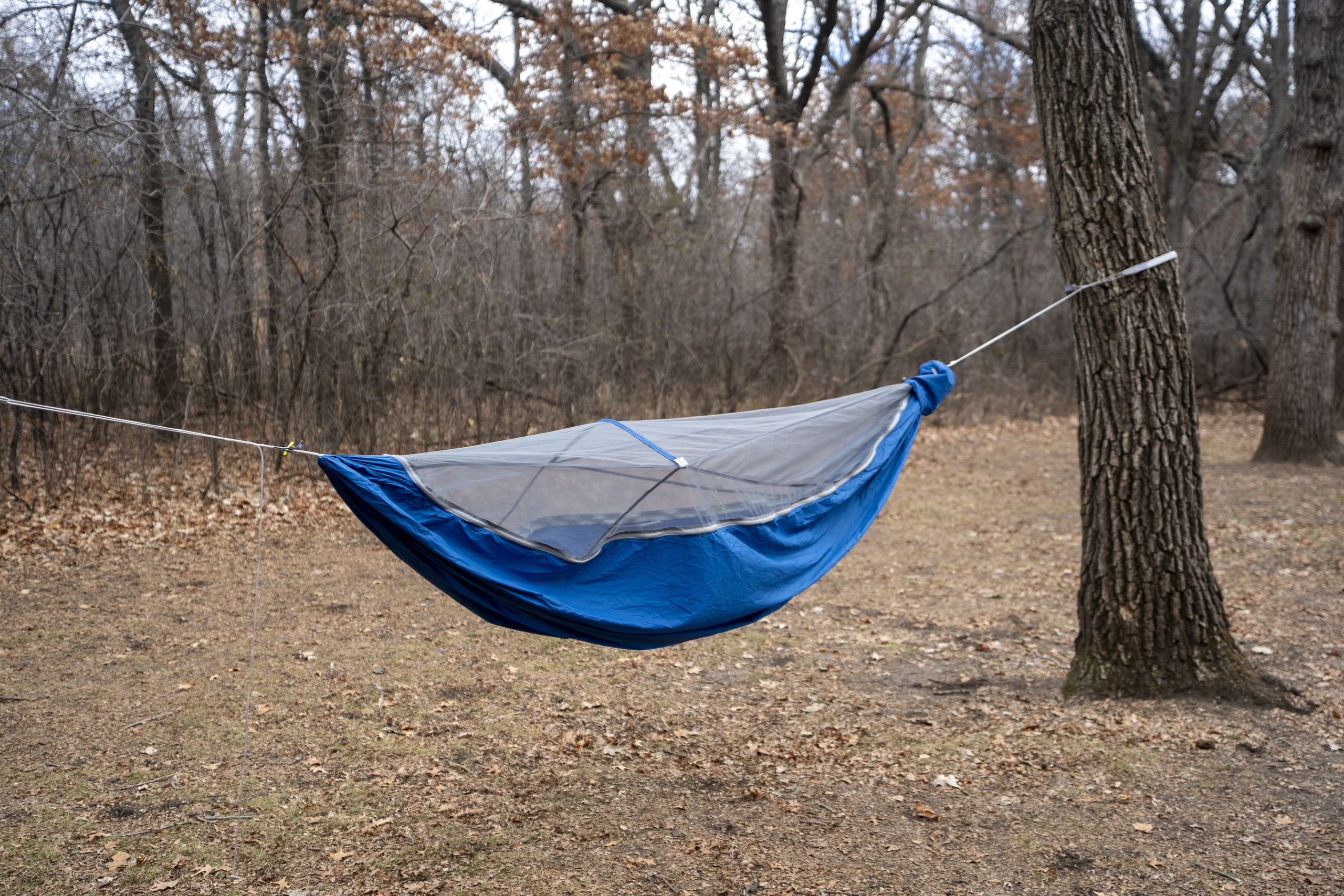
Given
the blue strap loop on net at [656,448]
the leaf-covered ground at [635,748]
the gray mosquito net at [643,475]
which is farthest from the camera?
the blue strap loop on net at [656,448]

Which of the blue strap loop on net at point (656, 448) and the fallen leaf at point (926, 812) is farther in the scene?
the blue strap loop on net at point (656, 448)

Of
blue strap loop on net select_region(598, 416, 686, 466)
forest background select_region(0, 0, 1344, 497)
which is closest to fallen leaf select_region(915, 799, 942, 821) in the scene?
blue strap loop on net select_region(598, 416, 686, 466)

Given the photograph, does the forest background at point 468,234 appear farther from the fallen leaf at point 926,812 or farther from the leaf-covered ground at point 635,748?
the fallen leaf at point 926,812

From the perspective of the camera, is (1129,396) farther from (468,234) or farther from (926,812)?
(468,234)

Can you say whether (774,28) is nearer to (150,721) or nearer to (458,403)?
Answer: (458,403)

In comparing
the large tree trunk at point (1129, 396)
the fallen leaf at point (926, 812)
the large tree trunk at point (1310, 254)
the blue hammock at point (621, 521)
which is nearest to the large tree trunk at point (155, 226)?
the blue hammock at point (621, 521)

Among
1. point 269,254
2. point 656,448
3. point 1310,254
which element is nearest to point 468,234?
point 269,254

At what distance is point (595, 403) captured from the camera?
8.52 meters

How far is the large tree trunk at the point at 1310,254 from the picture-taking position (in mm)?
7328

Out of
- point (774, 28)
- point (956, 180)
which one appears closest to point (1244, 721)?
point (774, 28)

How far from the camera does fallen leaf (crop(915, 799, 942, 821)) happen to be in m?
2.69

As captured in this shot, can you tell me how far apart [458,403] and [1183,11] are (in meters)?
9.95

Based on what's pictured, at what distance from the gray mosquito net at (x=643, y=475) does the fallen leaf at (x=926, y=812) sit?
3.17 feet

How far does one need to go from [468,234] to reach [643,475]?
5.07 meters
